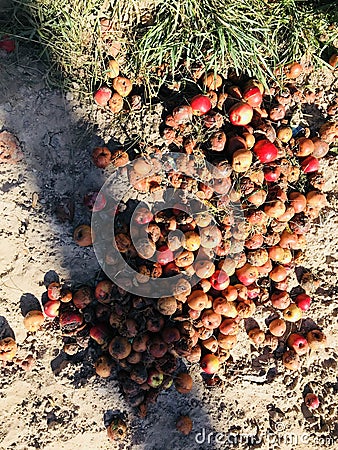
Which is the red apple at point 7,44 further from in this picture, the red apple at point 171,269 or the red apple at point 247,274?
the red apple at point 247,274

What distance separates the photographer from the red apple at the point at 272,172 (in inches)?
155

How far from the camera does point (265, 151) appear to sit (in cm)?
387

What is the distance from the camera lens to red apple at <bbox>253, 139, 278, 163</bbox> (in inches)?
152

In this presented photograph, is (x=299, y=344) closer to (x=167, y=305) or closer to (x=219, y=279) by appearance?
(x=219, y=279)

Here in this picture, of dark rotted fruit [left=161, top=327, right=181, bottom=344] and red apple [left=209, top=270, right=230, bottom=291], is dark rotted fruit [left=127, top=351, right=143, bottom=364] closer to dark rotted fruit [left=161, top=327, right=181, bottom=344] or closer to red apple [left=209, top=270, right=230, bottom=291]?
dark rotted fruit [left=161, top=327, right=181, bottom=344]

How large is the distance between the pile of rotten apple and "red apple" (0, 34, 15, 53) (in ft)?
3.88

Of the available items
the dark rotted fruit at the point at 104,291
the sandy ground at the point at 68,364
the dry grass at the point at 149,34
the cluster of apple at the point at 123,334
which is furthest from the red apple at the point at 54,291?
the dry grass at the point at 149,34

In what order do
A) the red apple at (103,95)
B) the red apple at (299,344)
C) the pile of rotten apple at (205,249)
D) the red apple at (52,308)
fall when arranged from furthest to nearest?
the red apple at (299,344)
the red apple at (103,95)
the red apple at (52,308)
the pile of rotten apple at (205,249)

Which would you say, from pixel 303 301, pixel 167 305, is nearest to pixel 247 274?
pixel 303 301

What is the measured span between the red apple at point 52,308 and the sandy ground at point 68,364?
0.12 m

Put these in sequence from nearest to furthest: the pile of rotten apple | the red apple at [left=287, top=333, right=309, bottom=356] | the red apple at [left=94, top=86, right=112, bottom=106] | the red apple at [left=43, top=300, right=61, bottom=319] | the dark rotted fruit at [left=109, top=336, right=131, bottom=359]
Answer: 1. the dark rotted fruit at [left=109, top=336, right=131, bottom=359]
2. the pile of rotten apple
3. the red apple at [left=43, top=300, right=61, bottom=319]
4. the red apple at [left=94, top=86, right=112, bottom=106]
5. the red apple at [left=287, top=333, right=309, bottom=356]

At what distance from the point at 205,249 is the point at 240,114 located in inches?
47.3

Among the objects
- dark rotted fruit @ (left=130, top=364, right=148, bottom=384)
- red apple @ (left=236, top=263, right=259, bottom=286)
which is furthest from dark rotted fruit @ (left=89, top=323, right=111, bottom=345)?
red apple @ (left=236, top=263, right=259, bottom=286)

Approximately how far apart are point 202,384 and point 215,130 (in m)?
2.26
